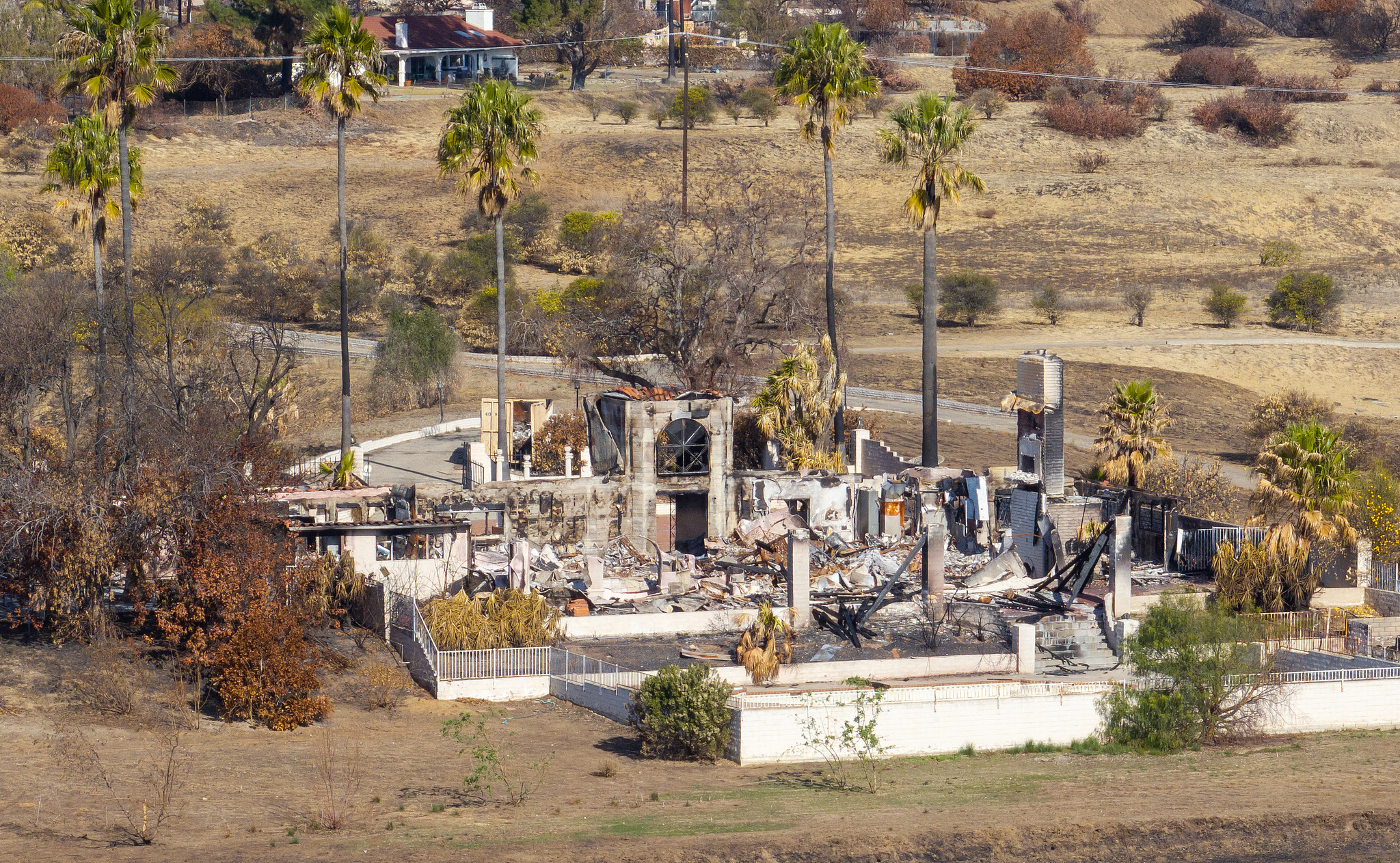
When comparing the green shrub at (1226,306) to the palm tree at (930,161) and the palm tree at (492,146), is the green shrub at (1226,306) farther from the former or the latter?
the palm tree at (492,146)

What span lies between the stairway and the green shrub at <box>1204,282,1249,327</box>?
46.4 meters

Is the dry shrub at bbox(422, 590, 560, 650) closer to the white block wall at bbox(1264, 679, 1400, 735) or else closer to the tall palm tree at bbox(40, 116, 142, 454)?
the white block wall at bbox(1264, 679, 1400, 735)

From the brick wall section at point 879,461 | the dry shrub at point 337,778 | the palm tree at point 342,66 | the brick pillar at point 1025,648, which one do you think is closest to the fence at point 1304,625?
the brick pillar at point 1025,648

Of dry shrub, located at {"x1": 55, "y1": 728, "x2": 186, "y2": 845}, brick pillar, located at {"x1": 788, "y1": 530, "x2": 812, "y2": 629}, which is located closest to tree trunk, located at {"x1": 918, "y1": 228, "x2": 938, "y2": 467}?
brick pillar, located at {"x1": 788, "y1": 530, "x2": 812, "y2": 629}

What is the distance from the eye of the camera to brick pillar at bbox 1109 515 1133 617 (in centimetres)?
3450

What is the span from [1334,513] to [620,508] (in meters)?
17.0

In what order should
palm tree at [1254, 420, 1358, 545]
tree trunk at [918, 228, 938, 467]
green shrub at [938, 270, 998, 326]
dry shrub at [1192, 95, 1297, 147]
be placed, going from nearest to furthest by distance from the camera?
palm tree at [1254, 420, 1358, 545] → tree trunk at [918, 228, 938, 467] → green shrub at [938, 270, 998, 326] → dry shrub at [1192, 95, 1297, 147]

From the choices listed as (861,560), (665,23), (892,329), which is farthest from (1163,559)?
(665,23)

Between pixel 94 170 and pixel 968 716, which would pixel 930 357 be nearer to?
pixel 968 716

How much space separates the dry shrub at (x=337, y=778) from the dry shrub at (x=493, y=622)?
3729 mm

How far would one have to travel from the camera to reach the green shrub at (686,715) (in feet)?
87.2

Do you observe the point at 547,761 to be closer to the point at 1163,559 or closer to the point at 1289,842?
the point at 1289,842

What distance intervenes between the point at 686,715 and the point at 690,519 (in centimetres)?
1646

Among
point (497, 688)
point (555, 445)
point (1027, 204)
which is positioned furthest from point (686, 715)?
point (1027, 204)
